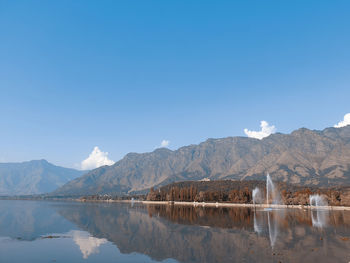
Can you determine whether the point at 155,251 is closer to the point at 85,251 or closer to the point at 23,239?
the point at 85,251

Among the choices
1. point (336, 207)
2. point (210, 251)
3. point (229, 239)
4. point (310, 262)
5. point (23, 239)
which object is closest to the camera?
point (310, 262)

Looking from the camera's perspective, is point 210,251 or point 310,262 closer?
point 310,262

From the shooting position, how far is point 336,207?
18388 cm

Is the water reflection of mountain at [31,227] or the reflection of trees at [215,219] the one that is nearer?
the water reflection of mountain at [31,227]

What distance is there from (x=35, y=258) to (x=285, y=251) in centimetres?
3901

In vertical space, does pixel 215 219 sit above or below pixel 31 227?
above

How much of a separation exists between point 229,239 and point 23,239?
143ft

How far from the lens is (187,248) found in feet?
159

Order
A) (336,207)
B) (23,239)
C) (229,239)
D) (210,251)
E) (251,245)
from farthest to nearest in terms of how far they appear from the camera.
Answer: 1. (336,207)
2. (23,239)
3. (229,239)
4. (251,245)
5. (210,251)

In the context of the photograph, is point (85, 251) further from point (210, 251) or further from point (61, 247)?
point (210, 251)

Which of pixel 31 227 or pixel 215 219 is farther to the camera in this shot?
pixel 215 219

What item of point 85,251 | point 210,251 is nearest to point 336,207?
point 210,251

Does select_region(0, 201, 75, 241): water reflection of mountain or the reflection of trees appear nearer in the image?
select_region(0, 201, 75, 241): water reflection of mountain

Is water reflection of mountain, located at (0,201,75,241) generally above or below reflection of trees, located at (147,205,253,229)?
below
